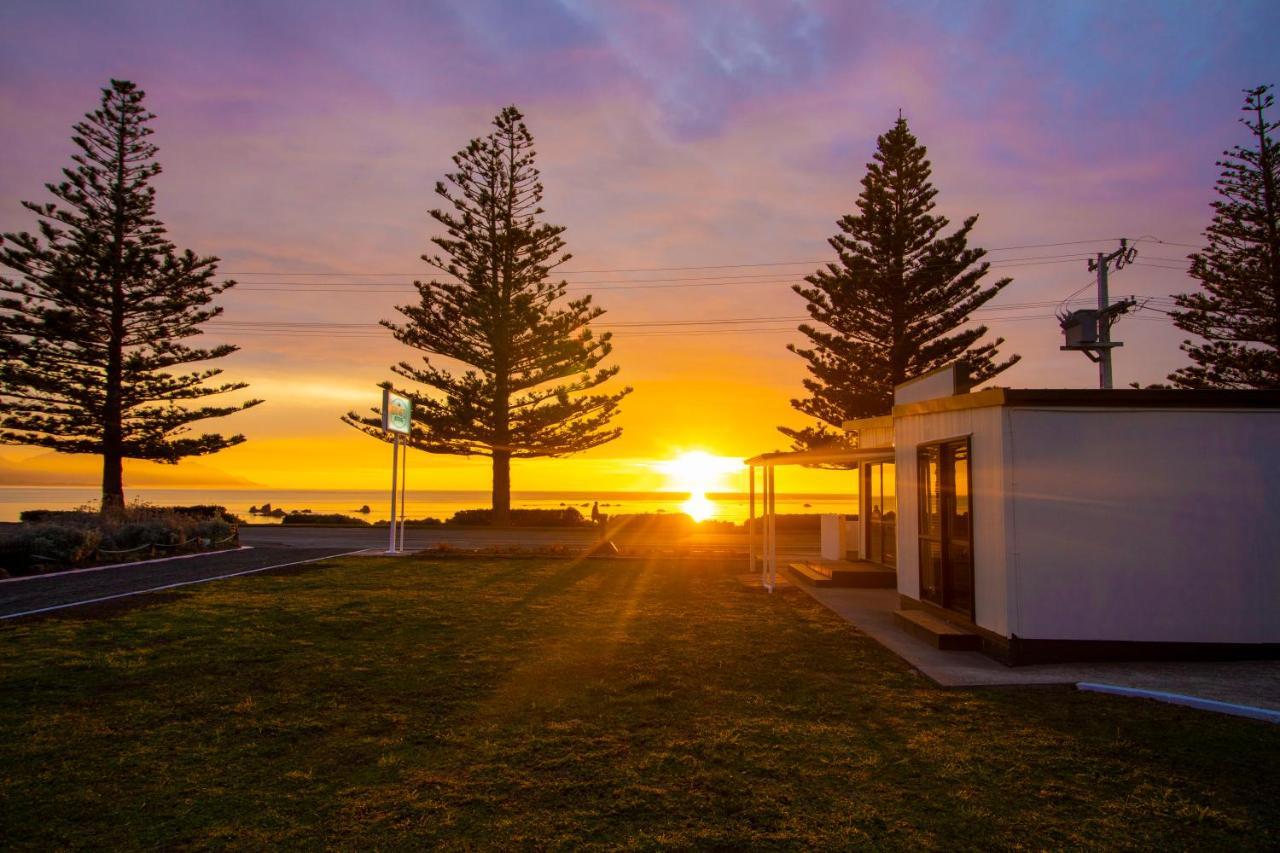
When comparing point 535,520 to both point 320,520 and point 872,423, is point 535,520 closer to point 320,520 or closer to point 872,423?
point 320,520

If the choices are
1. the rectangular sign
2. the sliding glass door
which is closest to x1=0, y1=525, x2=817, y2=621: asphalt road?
the rectangular sign

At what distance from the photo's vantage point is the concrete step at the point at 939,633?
7.14m

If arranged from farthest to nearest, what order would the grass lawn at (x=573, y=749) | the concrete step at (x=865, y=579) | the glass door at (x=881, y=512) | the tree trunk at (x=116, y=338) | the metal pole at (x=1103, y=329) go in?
the tree trunk at (x=116, y=338), the metal pole at (x=1103, y=329), the glass door at (x=881, y=512), the concrete step at (x=865, y=579), the grass lawn at (x=573, y=749)

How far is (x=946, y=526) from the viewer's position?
7785 mm

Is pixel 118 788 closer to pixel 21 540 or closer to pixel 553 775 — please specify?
pixel 553 775

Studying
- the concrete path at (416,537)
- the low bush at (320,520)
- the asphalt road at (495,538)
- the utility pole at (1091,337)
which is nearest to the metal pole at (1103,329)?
the utility pole at (1091,337)

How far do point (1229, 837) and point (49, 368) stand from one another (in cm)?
2994

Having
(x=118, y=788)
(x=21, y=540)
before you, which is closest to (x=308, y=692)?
(x=118, y=788)

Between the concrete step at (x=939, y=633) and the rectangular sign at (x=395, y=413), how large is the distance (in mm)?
13388

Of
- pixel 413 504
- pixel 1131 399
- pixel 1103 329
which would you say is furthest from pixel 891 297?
pixel 413 504

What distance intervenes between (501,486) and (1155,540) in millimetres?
21169

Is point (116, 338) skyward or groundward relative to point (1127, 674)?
skyward

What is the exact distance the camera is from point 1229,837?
332cm

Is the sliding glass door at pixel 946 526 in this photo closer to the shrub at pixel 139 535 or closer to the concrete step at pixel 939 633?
the concrete step at pixel 939 633
